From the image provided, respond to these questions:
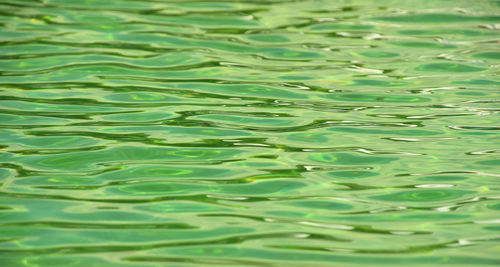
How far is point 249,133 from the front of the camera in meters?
3.43

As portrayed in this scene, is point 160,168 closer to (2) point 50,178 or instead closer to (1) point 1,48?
(2) point 50,178

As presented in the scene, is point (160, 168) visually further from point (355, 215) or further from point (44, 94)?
point (44, 94)

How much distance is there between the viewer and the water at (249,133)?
2.44m

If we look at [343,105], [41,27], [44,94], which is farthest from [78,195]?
[41,27]

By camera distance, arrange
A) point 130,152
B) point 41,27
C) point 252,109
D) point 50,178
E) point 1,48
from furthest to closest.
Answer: point 41,27 < point 1,48 < point 252,109 < point 130,152 < point 50,178

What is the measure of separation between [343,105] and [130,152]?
3.99 feet

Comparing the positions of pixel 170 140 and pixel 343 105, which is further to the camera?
pixel 343 105

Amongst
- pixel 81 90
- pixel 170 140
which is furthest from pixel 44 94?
pixel 170 140

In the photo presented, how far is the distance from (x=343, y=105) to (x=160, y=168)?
1199mm

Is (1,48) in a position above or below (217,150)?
above

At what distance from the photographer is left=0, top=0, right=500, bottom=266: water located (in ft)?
8.00

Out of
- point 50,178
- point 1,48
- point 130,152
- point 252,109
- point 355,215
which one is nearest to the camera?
point 355,215

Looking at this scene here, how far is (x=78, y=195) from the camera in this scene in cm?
275

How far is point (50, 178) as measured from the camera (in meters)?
2.91
